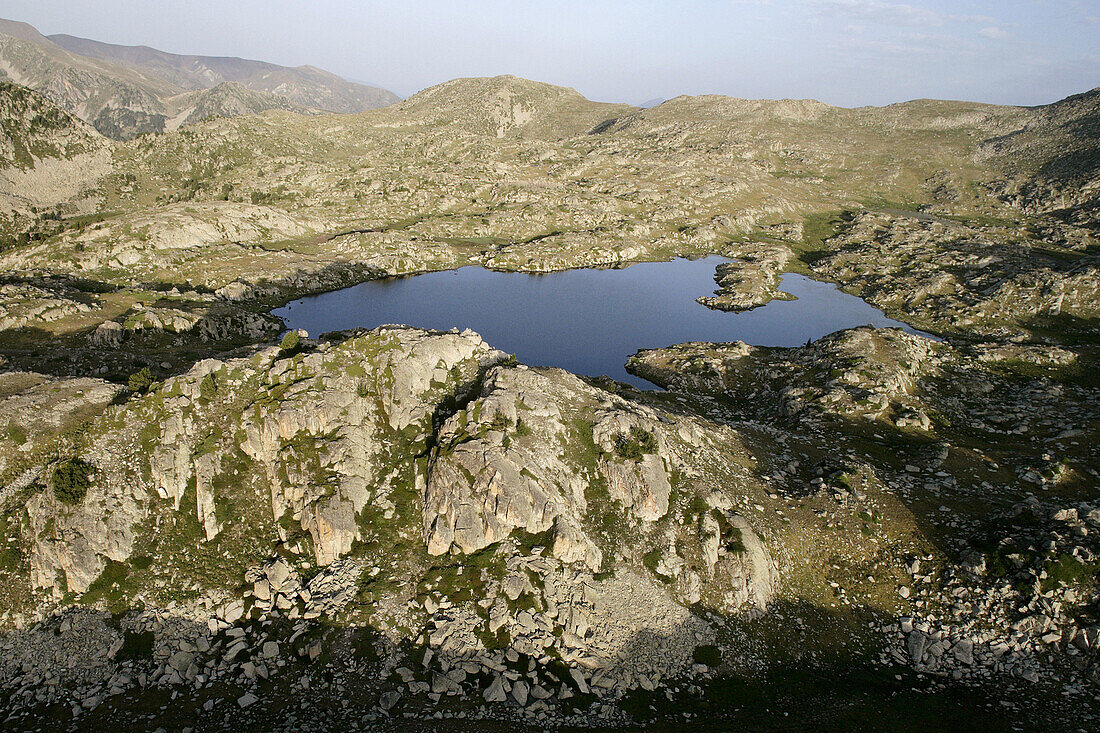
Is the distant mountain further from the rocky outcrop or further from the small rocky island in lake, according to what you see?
the rocky outcrop

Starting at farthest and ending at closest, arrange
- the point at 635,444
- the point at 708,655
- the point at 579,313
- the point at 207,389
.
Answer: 1. the point at 579,313
2. the point at 635,444
3. the point at 207,389
4. the point at 708,655

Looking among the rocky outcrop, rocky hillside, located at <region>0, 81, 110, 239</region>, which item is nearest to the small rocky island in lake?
the rocky outcrop

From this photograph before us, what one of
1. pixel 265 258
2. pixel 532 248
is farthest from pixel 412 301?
pixel 532 248

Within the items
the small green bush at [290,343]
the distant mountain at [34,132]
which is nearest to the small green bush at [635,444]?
the small green bush at [290,343]

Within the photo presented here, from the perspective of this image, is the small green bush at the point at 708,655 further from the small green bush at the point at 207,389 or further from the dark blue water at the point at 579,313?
the dark blue water at the point at 579,313

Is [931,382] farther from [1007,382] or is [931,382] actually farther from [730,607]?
[730,607]

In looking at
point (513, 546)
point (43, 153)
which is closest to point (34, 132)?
point (43, 153)

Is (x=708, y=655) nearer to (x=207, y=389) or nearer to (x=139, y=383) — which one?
(x=207, y=389)
